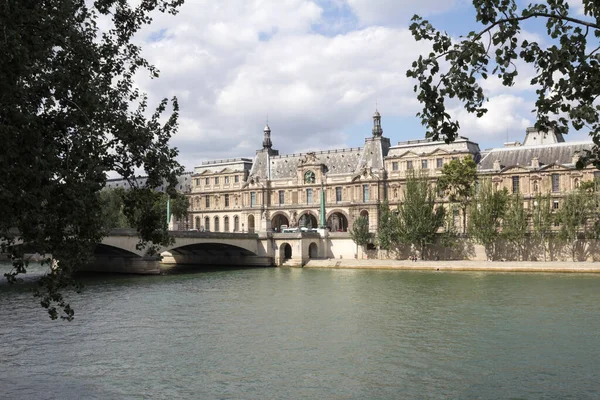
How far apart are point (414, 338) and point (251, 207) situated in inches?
3366

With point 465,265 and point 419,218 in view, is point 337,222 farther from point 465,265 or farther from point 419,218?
point 465,265

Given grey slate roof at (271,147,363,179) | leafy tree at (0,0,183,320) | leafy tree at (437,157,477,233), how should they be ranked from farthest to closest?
grey slate roof at (271,147,363,179)
leafy tree at (437,157,477,233)
leafy tree at (0,0,183,320)

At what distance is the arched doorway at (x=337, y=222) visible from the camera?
364 feet

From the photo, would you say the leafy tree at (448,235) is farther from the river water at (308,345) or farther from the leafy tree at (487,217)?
the river water at (308,345)

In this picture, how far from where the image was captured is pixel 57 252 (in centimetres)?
1499

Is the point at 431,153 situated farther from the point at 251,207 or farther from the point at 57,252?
the point at 57,252

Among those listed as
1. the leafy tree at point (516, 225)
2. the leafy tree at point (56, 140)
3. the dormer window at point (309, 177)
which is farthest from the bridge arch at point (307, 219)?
the leafy tree at point (56, 140)

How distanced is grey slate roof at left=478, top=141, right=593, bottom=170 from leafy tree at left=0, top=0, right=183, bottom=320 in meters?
78.7

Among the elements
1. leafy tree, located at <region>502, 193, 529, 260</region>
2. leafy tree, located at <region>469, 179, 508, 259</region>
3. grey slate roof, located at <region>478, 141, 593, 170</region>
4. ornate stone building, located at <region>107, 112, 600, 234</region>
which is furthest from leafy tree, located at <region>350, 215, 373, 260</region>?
grey slate roof, located at <region>478, 141, 593, 170</region>

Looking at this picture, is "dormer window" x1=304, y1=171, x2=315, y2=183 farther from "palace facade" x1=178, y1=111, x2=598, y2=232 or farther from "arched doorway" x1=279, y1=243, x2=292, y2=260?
"arched doorway" x1=279, y1=243, x2=292, y2=260

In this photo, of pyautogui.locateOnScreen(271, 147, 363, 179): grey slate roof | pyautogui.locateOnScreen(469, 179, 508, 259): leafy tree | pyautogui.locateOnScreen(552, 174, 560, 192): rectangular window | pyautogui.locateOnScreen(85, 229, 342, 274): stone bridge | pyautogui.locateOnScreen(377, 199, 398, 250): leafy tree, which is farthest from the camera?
pyautogui.locateOnScreen(271, 147, 363, 179): grey slate roof

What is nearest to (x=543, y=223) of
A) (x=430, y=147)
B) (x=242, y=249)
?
(x=430, y=147)

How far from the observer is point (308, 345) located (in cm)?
3034

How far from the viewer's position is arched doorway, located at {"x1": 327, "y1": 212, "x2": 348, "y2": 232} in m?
111
